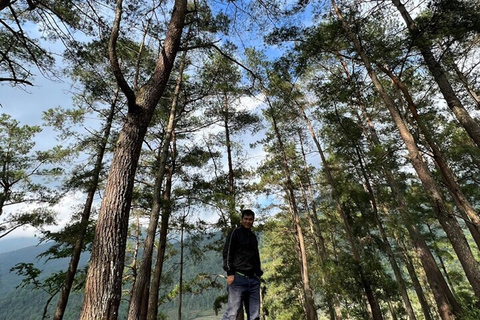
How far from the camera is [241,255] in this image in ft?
10.2

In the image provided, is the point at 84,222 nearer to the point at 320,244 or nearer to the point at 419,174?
the point at 419,174

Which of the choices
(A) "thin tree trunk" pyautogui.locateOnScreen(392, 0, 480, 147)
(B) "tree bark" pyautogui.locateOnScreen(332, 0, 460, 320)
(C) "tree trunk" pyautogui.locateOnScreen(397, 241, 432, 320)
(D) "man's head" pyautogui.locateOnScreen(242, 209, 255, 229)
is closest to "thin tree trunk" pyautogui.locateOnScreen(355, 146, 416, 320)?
(C) "tree trunk" pyautogui.locateOnScreen(397, 241, 432, 320)

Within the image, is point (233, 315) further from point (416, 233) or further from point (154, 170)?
point (154, 170)

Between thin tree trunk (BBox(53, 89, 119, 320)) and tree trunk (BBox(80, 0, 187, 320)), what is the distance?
26.0 feet

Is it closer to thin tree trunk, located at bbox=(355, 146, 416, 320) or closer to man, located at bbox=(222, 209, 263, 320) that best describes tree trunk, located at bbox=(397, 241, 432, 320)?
thin tree trunk, located at bbox=(355, 146, 416, 320)

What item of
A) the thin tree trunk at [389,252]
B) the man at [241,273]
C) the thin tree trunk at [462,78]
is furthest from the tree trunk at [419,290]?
the man at [241,273]

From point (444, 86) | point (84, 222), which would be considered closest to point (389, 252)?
point (444, 86)

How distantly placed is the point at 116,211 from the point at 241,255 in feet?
5.37

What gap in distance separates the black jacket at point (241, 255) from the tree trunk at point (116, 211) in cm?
128

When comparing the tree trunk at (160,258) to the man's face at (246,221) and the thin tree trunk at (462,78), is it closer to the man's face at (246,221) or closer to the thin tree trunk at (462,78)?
the man's face at (246,221)

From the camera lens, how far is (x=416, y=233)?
25.9ft

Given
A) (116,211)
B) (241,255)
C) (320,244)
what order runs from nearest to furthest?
(116,211) < (241,255) < (320,244)

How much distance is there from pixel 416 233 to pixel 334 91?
218 inches

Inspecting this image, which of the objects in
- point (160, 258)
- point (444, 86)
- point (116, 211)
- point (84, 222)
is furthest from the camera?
point (160, 258)
